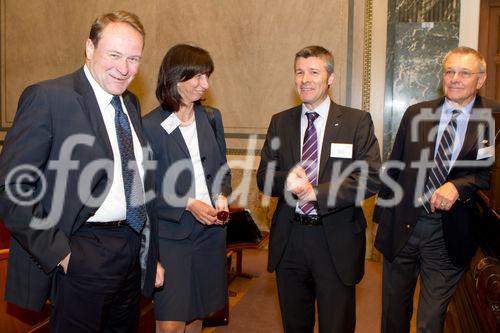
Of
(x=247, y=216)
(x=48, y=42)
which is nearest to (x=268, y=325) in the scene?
(x=247, y=216)

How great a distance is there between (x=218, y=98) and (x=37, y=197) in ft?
15.0

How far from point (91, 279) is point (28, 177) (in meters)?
0.44

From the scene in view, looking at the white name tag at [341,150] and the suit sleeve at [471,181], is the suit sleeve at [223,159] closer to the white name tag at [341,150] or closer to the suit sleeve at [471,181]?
the white name tag at [341,150]

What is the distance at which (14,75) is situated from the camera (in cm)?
713

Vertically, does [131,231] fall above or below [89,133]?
below

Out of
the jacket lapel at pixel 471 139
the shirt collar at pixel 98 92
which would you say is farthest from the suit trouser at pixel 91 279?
the jacket lapel at pixel 471 139

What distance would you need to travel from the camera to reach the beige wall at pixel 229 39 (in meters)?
5.83

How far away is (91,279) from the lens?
6.23ft

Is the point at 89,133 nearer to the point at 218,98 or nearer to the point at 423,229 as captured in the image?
the point at 423,229

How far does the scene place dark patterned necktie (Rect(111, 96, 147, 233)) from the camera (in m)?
2.05

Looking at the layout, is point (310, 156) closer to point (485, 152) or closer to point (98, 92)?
point (485, 152)

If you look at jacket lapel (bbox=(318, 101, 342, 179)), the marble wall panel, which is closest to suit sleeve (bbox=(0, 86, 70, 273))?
jacket lapel (bbox=(318, 101, 342, 179))

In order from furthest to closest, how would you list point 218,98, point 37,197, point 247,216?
point 218,98, point 247,216, point 37,197

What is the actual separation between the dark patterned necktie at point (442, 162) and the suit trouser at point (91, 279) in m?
1.64
